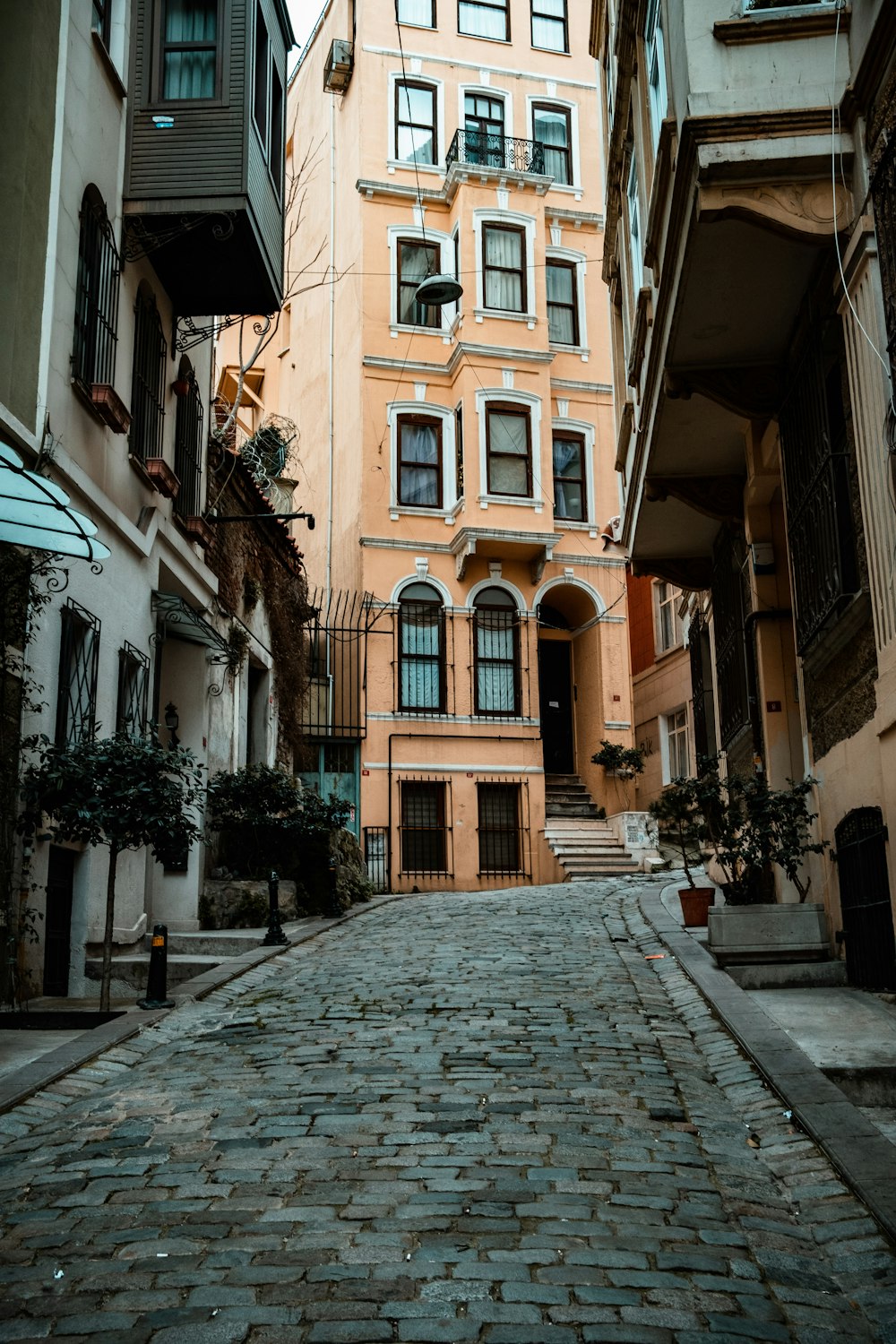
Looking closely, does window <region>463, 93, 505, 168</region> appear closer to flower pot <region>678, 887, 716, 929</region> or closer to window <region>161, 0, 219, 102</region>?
window <region>161, 0, 219, 102</region>

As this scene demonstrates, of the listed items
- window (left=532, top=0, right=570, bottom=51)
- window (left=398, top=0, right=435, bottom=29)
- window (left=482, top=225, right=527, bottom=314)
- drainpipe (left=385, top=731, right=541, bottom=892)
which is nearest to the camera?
drainpipe (left=385, top=731, right=541, bottom=892)

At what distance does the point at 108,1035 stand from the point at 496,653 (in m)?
18.9

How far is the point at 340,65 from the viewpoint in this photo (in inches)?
1192

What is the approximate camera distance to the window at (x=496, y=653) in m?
27.0

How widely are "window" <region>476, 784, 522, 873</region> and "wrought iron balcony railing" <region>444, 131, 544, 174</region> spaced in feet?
45.5

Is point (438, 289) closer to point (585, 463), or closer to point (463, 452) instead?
point (463, 452)

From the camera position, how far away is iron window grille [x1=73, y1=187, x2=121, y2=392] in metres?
12.4

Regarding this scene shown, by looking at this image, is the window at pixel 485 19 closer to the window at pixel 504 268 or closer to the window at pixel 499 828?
the window at pixel 504 268

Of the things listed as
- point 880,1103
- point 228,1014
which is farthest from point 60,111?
point 880,1103

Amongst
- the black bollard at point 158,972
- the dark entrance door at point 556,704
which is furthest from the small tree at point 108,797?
the dark entrance door at point 556,704

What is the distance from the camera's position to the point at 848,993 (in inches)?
376

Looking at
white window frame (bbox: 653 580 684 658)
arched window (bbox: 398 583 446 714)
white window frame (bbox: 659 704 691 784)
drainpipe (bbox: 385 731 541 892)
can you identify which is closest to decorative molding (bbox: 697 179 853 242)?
drainpipe (bbox: 385 731 541 892)

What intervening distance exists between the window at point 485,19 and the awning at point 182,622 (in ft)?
66.8

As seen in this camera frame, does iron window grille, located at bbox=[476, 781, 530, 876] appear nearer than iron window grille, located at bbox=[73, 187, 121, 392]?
No
